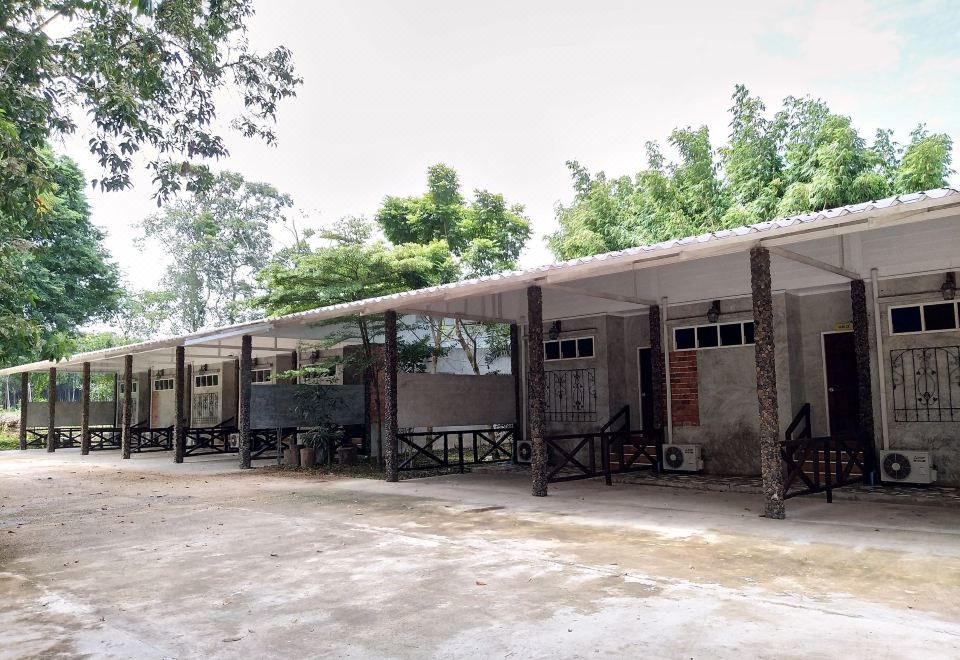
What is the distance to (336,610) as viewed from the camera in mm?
4309

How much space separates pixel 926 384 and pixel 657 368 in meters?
3.73

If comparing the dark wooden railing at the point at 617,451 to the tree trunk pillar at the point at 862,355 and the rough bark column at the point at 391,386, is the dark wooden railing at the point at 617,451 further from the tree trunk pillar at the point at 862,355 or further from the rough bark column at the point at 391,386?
the tree trunk pillar at the point at 862,355

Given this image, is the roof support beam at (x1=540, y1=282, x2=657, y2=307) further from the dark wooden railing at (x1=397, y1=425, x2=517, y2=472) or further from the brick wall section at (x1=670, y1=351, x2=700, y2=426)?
the dark wooden railing at (x1=397, y1=425, x2=517, y2=472)

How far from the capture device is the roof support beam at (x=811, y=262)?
274 inches

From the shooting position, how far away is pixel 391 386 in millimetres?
10828

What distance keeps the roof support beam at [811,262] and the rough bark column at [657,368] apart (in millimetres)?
3034

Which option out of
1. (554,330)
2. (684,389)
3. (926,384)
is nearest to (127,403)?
(554,330)

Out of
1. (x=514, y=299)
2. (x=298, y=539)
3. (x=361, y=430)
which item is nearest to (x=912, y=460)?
(x=514, y=299)

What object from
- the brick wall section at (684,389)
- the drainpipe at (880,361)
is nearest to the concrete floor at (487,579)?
the drainpipe at (880,361)

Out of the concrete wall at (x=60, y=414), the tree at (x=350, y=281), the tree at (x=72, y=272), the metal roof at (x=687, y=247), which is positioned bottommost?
the concrete wall at (x=60, y=414)

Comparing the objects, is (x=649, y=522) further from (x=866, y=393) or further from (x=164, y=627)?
(x=164, y=627)

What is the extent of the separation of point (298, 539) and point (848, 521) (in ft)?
17.5

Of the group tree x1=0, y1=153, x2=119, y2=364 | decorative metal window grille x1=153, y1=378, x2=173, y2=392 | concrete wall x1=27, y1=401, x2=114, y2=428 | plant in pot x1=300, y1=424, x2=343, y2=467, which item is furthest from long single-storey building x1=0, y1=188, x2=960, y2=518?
tree x1=0, y1=153, x2=119, y2=364

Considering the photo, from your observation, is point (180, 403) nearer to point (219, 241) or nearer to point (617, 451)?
point (617, 451)
